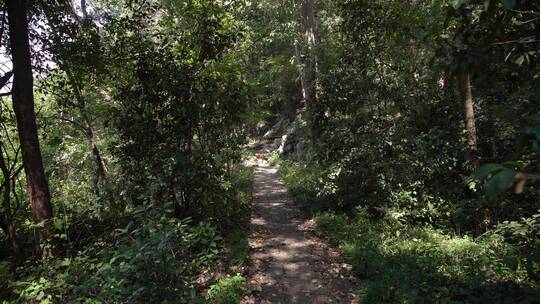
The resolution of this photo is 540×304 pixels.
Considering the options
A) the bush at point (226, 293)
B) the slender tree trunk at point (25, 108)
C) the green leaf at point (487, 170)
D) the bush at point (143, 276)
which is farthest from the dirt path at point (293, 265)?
the green leaf at point (487, 170)

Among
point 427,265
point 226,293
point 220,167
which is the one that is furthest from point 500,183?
point 220,167

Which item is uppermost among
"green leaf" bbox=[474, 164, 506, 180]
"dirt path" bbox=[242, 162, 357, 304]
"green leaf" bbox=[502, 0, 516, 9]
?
"green leaf" bbox=[502, 0, 516, 9]

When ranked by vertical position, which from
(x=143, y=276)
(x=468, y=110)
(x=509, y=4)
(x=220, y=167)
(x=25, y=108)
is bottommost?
(x=143, y=276)

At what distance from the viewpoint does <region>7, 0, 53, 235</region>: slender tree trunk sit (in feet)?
20.5

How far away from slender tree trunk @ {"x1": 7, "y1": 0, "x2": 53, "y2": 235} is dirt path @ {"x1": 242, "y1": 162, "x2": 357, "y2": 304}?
3.98m

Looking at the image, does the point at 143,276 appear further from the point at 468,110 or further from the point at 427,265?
the point at 468,110

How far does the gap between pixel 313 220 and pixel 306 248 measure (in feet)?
7.16

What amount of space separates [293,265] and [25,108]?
5610 mm

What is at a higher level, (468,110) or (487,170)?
(468,110)

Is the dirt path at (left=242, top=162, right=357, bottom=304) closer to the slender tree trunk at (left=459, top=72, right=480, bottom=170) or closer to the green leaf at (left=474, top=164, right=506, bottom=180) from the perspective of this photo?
the slender tree trunk at (left=459, top=72, right=480, bottom=170)

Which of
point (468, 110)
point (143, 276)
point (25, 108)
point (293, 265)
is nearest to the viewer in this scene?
point (143, 276)

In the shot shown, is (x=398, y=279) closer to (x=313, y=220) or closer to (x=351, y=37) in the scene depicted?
(x=313, y=220)

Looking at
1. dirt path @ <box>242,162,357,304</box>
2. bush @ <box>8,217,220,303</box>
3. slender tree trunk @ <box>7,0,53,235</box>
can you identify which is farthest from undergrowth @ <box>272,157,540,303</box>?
slender tree trunk @ <box>7,0,53,235</box>

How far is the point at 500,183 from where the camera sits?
1196 mm
